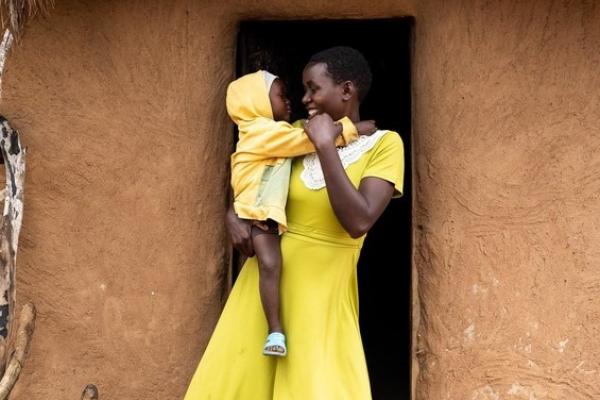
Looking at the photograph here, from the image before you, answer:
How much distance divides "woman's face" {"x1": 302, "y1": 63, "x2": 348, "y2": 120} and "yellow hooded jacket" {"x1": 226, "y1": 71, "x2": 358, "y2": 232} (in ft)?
0.21

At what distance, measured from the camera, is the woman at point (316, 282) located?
3930mm

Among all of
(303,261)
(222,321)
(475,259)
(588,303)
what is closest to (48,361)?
(222,321)

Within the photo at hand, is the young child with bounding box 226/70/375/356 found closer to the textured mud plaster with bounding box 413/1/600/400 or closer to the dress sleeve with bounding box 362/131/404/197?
the dress sleeve with bounding box 362/131/404/197

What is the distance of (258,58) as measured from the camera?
4898 millimetres

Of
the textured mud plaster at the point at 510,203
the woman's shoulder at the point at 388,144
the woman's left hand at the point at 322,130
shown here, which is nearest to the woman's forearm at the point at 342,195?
the woman's left hand at the point at 322,130

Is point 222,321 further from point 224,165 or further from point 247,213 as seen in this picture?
point 224,165

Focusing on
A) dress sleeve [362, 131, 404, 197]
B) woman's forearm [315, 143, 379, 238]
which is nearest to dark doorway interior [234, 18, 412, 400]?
dress sleeve [362, 131, 404, 197]

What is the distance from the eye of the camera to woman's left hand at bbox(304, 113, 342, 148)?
3.86 m

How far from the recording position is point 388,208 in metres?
5.94

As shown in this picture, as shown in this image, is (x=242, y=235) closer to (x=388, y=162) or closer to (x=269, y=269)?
(x=269, y=269)

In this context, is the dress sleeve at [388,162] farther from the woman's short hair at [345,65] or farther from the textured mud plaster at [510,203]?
the textured mud plaster at [510,203]

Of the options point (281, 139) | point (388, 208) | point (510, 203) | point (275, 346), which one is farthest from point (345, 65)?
point (388, 208)

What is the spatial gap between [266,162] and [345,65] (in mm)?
407

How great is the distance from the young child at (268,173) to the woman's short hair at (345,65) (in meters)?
0.14
